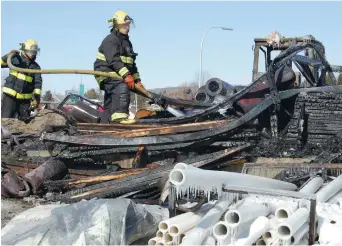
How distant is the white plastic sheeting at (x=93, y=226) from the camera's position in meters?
3.19

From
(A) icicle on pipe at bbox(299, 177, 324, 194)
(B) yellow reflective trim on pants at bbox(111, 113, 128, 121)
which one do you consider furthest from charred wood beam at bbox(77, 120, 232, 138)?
A: (A) icicle on pipe at bbox(299, 177, 324, 194)

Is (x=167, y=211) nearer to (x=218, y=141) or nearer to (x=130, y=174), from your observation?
(x=130, y=174)

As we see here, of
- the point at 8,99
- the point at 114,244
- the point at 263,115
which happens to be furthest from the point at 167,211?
the point at 8,99

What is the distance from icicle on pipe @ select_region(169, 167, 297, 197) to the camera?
3.01m

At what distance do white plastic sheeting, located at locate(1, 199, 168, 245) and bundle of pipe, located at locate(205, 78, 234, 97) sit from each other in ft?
14.9

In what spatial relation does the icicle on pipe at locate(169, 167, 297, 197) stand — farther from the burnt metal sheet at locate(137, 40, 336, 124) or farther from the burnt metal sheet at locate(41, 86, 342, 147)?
the burnt metal sheet at locate(137, 40, 336, 124)

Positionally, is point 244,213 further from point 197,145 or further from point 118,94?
point 118,94

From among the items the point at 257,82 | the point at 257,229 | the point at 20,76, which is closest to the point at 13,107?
the point at 20,76

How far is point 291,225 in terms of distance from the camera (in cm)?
282

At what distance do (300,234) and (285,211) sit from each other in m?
0.16

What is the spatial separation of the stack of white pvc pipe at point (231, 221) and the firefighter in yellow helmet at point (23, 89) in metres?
5.74

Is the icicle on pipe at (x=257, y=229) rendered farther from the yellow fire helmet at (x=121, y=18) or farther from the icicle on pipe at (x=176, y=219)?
the yellow fire helmet at (x=121, y=18)

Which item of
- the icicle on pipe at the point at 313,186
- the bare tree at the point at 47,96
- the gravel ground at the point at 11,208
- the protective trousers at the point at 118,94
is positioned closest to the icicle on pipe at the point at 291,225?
the icicle on pipe at the point at 313,186

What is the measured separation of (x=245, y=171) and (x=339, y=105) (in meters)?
1.34
